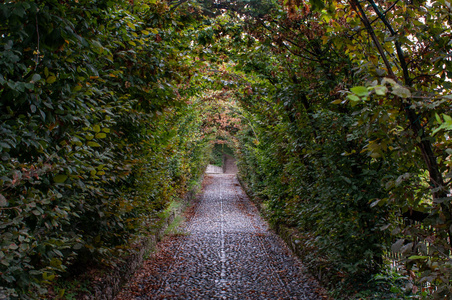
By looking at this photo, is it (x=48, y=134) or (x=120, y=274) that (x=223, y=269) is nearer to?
(x=120, y=274)

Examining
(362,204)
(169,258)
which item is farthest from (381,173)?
(169,258)

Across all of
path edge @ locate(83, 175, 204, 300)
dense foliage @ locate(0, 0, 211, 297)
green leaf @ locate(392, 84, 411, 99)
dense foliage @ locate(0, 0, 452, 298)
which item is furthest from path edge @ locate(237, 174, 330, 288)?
green leaf @ locate(392, 84, 411, 99)

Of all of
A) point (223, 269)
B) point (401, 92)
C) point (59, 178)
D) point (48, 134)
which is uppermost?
point (401, 92)

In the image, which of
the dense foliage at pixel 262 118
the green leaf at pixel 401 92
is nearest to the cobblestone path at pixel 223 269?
the dense foliage at pixel 262 118

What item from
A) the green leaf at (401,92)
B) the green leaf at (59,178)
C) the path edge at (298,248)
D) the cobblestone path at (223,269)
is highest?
the green leaf at (401,92)

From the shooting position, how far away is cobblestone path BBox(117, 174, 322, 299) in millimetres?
4867

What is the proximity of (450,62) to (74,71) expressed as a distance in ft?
8.67

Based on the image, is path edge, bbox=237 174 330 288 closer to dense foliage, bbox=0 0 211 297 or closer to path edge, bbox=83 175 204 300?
path edge, bbox=83 175 204 300

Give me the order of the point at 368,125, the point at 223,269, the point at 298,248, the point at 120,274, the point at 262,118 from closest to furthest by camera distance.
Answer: the point at 368,125 < the point at 120,274 < the point at 223,269 < the point at 298,248 < the point at 262,118

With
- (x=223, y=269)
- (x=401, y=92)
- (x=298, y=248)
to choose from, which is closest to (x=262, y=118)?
(x=298, y=248)

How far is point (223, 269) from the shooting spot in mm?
5984

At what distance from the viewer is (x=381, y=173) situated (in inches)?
146

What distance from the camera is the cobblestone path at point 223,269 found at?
Answer: 4.87 meters

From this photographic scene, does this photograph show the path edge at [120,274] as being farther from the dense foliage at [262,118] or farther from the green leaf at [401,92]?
the green leaf at [401,92]
